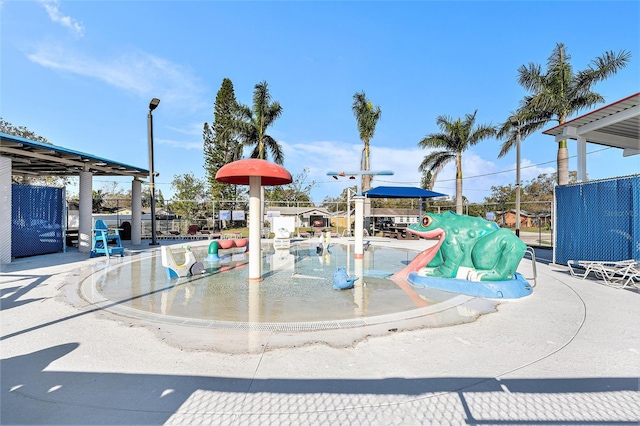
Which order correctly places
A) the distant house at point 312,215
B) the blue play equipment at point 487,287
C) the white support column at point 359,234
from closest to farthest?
1. the blue play equipment at point 487,287
2. the white support column at point 359,234
3. the distant house at point 312,215

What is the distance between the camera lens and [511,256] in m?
7.06

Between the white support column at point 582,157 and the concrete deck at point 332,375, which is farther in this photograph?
the white support column at point 582,157

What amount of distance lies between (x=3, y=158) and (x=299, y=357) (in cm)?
1310

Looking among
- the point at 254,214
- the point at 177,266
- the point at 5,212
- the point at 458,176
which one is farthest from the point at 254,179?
the point at 458,176

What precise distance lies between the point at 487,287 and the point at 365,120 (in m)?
24.1

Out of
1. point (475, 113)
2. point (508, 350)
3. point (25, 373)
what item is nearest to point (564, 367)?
point (508, 350)

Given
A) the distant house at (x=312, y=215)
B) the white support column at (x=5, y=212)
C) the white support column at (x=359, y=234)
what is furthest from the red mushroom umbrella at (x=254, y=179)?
the distant house at (x=312, y=215)

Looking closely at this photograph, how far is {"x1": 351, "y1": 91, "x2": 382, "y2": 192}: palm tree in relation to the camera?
2873cm

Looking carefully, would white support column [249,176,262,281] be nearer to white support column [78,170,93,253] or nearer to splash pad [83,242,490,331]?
splash pad [83,242,490,331]

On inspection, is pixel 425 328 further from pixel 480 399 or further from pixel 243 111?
pixel 243 111

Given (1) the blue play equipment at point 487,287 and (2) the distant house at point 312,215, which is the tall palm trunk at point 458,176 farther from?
(2) the distant house at point 312,215

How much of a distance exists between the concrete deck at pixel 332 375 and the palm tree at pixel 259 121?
2353 centimetres

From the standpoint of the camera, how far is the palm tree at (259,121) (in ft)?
89.2

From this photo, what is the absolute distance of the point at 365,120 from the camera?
28.8 metres
